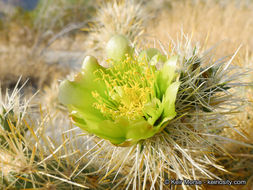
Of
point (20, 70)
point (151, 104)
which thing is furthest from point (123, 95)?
point (20, 70)

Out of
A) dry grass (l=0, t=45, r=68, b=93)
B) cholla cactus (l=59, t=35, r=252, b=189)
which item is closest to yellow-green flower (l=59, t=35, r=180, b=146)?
cholla cactus (l=59, t=35, r=252, b=189)

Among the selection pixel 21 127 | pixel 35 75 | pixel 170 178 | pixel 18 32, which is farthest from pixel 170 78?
pixel 18 32

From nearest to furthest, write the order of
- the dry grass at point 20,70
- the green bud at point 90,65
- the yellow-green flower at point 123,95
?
the yellow-green flower at point 123,95
the green bud at point 90,65
the dry grass at point 20,70

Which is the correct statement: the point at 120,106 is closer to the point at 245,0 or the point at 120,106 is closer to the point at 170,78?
the point at 170,78

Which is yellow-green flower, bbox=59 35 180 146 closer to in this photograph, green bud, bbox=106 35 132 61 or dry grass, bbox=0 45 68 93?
green bud, bbox=106 35 132 61

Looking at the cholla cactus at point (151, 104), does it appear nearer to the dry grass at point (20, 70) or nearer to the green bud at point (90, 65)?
the green bud at point (90, 65)

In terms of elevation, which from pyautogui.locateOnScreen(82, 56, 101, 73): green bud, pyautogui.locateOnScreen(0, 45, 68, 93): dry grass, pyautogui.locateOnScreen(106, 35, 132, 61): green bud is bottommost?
pyautogui.locateOnScreen(0, 45, 68, 93): dry grass

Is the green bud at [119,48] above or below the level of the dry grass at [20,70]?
above

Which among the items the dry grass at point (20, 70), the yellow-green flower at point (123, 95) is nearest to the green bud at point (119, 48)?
the yellow-green flower at point (123, 95)
